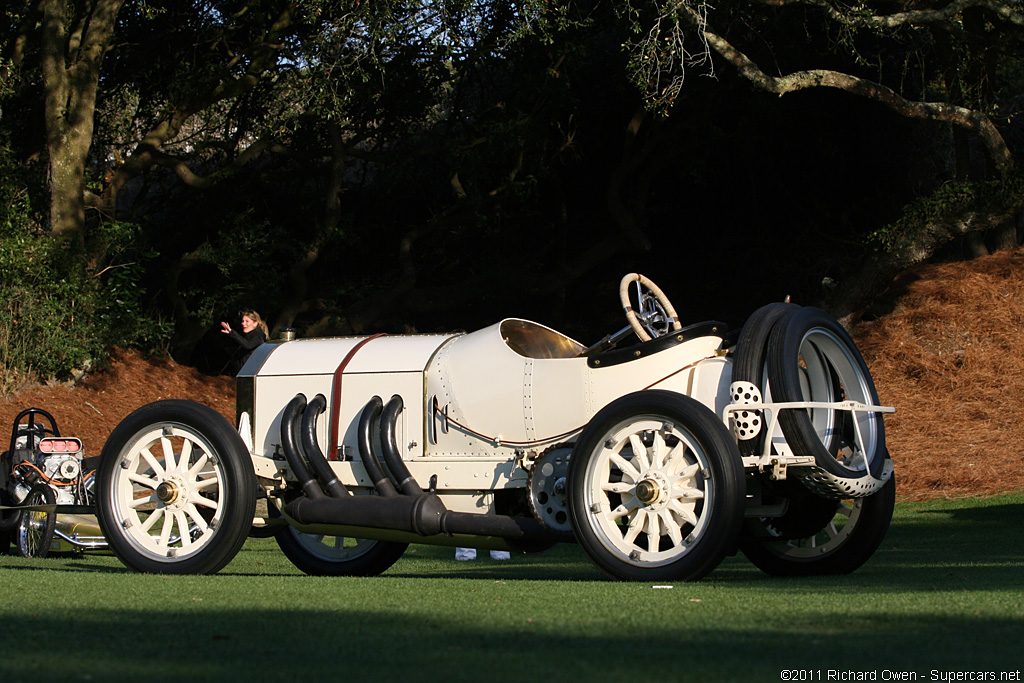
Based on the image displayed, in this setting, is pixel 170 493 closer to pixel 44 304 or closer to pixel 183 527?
pixel 183 527

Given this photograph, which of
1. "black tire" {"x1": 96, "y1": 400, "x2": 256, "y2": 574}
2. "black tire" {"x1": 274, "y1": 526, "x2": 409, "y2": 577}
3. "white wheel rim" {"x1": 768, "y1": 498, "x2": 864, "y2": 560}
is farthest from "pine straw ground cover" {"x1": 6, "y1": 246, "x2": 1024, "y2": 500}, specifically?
"black tire" {"x1": 96, "y1": 400, "x2": 256, "y2": 574}

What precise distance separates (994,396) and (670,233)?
28.1 feet

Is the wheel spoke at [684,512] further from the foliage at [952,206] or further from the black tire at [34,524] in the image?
the foliage at [952,206]

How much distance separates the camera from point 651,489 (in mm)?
5789

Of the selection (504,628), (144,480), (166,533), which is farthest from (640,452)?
(144,480)

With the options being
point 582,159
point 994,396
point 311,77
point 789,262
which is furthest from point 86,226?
point 994,396

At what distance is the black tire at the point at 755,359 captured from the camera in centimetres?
598

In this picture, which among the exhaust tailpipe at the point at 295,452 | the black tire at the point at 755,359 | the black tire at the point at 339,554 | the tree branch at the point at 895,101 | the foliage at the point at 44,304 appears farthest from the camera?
the foliage at the point at 44,304

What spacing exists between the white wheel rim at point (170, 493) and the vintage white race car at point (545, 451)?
13 millimetres

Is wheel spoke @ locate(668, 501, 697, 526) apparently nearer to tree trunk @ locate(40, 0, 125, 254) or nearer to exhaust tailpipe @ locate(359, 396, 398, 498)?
exhaust tailpipe @ locate(359, 396, 398, 498)

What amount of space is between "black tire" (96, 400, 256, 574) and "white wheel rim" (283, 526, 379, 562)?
110cm

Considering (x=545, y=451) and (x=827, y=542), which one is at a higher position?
→ (x=545, y=451)

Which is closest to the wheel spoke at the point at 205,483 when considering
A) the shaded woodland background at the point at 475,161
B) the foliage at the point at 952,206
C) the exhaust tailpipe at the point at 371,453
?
the exhaust tailpipe at the point at 371,453

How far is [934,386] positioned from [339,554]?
10.7 m
